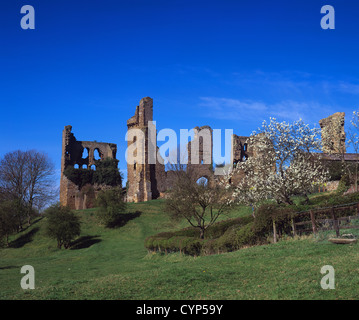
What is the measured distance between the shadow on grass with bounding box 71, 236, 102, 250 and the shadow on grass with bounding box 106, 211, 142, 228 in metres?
3.17

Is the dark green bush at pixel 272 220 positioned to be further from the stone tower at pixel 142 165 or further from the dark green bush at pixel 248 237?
the stone tower at pixel 142 165

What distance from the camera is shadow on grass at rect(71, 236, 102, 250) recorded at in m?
32.3

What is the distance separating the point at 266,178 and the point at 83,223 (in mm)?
21975

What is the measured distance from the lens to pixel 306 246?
544 inches

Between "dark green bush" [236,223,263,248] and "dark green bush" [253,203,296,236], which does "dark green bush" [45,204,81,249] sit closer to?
"dark green bush" [236,223,263,248]

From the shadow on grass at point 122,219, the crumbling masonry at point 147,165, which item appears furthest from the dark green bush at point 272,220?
the crumbling masonry at point 147,165

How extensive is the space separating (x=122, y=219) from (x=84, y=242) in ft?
19.8

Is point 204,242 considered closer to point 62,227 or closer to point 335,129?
point 62,227

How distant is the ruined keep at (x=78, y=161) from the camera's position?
5628 cm

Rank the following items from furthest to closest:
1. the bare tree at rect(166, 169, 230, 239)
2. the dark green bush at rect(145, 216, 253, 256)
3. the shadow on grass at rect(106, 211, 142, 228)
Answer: the shadow on grass at rect(106, 211, 142, 228)
the bare tree at rect(166, 169, 230, 239)
the dark green bush at rect(145, 216, 253, 256)

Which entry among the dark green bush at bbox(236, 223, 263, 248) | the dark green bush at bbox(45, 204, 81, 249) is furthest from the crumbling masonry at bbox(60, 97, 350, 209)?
the dark green bush at bbox(236, 223, 263, 248)

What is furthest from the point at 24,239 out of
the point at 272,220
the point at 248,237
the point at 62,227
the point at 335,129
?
the point at 335,129

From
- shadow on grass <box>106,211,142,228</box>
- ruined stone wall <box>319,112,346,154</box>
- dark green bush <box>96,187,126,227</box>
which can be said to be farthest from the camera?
ruined stone wall <box>319,112,346,154</box>
